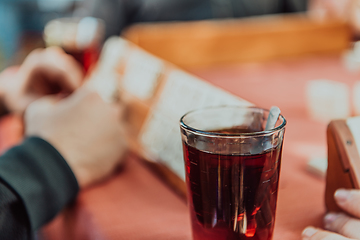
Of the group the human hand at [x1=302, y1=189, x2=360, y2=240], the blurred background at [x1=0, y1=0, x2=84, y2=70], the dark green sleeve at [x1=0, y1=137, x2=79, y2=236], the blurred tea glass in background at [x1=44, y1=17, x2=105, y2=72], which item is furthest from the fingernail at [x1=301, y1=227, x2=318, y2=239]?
the blurred background at [x1=0, y1=0, x2=84, y2=70]

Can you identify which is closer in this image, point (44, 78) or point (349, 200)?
point (349, 200)

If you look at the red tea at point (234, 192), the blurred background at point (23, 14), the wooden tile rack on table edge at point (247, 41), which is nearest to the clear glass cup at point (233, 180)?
the red tea at point (234, 192)

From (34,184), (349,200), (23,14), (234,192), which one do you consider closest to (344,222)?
(349,200)

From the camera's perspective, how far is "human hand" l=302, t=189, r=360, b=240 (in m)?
0.35

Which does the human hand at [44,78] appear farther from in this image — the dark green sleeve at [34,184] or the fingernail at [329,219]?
the fingernail at [329,219]

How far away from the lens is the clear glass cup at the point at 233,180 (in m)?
0.31

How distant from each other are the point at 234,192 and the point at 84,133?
34cm

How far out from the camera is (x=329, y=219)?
40cm

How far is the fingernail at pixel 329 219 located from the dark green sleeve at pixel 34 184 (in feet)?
1.12

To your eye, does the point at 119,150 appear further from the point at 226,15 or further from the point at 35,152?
the point at 226,15

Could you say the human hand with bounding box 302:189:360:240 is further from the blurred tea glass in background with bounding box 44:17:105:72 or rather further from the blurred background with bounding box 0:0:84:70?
the blurred background with bounding box 0:0:84:70

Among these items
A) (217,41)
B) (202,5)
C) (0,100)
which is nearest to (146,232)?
(0,100)

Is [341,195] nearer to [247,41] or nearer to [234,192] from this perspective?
[234,192]

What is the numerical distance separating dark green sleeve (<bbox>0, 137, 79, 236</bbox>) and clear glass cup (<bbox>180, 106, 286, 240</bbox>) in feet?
0.71
